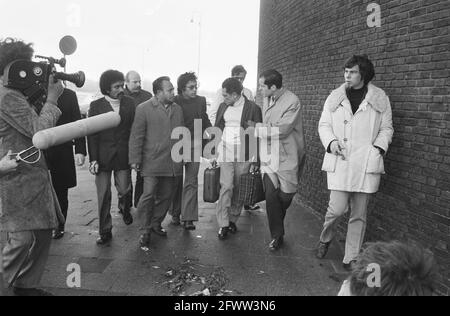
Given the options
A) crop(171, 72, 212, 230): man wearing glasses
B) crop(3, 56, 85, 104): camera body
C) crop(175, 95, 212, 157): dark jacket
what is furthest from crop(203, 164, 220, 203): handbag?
crop(3, 56, 85, 104): camera body

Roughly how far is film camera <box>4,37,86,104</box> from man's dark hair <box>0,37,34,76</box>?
72 mm

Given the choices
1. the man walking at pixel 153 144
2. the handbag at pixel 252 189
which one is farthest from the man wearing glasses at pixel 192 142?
the handbag at pixel 252 189

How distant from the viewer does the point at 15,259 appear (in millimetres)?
3520

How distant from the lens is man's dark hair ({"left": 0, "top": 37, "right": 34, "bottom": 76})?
11.0ft

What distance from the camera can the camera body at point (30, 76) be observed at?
327 centimetres

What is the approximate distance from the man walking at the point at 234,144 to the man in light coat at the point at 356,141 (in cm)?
124

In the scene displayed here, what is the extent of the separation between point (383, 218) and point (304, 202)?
8.12 feet

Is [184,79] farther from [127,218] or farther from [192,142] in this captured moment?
[127,218]

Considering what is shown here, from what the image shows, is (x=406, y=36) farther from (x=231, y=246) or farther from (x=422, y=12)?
(x=231, y=246)

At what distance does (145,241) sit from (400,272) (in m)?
3.92

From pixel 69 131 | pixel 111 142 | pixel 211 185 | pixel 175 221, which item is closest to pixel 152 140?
pixel 111 142

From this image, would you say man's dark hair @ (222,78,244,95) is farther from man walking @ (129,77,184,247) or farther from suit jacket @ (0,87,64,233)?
suit jacket @ (0,87,64,233)

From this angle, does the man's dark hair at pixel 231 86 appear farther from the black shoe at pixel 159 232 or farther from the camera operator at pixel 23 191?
the camera operator at pixel 23 191
